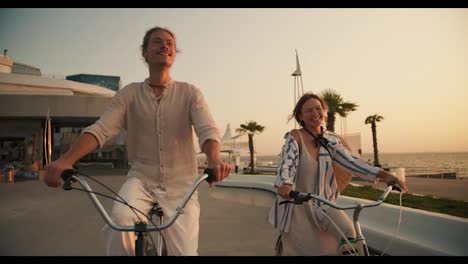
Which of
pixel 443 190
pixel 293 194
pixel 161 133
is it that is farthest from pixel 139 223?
pixel 443 190

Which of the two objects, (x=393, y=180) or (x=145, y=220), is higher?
(x=393, y=180)

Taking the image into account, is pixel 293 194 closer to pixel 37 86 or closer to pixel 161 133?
pixel 161 133

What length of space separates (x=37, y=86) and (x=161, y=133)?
172 ft

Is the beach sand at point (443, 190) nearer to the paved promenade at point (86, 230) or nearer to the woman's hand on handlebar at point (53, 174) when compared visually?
the paved promenade at point (86, 230)

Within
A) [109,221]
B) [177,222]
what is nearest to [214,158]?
[177,222]

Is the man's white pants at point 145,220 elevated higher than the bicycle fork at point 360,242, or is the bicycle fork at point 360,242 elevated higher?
the man's white pants at point 145,220

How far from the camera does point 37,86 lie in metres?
48.2

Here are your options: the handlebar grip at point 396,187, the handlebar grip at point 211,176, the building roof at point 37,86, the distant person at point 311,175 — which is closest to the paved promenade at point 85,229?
the distant person at point 311,175

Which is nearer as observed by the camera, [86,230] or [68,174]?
[68,174]

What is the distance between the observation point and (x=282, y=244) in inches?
126

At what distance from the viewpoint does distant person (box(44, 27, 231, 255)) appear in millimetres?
2260

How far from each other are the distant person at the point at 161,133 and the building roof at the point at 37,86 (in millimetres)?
41866

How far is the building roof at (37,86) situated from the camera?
4441cm
